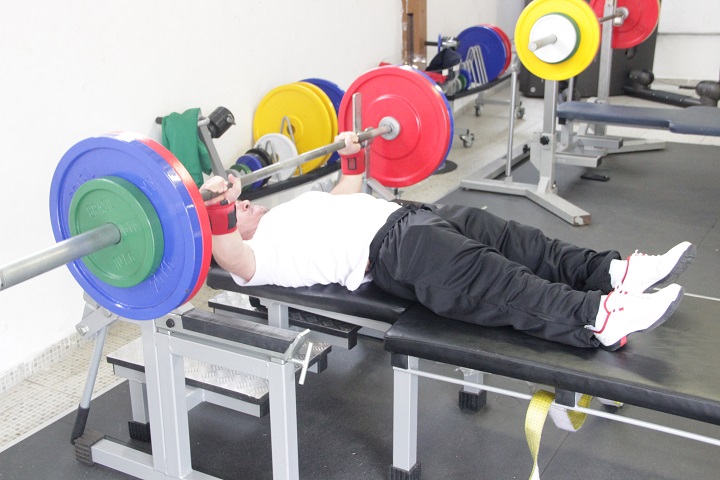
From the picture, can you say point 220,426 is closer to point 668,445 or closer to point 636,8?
point 668,445

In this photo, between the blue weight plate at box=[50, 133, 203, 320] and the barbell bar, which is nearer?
the blue weight plate at box=[50, 133, 203, 320]

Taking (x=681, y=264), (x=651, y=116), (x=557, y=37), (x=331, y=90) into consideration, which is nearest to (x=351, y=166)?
(x=681, y=264)

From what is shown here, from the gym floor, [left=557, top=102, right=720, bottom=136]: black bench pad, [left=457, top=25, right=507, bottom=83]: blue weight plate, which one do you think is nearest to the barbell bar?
the gym floor

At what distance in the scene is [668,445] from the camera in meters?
2.06

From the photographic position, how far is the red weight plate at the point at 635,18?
15.2 ft

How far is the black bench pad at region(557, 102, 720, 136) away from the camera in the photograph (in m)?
3.78

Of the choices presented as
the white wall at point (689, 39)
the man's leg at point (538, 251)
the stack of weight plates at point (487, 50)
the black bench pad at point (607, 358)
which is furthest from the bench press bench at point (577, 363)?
the white wall at point (689, 39)

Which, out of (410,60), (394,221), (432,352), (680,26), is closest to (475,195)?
(410,60)

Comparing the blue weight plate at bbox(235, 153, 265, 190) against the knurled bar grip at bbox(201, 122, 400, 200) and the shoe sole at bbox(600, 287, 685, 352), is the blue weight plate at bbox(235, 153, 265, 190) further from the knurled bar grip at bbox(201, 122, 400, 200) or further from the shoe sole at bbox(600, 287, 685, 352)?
the shoe sole at bbox(600, 287, 685, 352)

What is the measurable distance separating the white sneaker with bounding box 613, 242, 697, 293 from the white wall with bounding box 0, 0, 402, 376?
1.81 meters

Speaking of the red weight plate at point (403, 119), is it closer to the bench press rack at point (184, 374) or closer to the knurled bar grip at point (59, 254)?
the bench press rack at point (184, 374)

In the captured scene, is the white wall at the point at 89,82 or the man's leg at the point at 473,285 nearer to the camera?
the man's leg at the point at 473,285

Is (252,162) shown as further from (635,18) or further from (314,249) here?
(635,18)

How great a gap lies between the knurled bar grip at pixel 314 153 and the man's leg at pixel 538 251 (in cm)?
47
